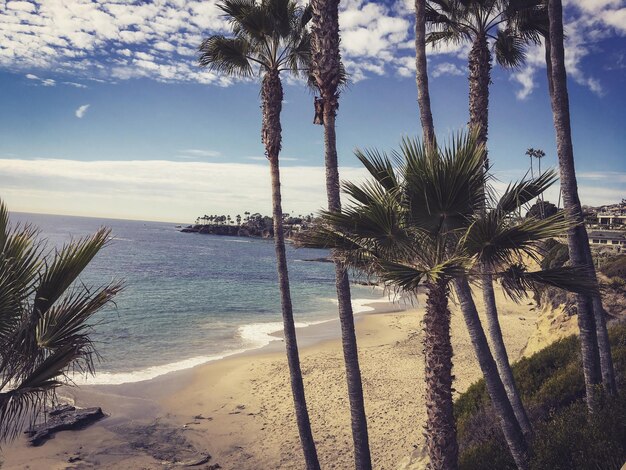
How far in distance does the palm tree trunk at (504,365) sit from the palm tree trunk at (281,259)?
14.2 ft

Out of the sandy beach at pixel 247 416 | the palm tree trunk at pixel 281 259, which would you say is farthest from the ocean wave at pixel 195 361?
the palm tree trunk at pixel 281 259

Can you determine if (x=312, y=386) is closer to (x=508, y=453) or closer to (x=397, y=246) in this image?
(x=508, y=453)

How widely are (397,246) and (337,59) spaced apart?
4.11 metres

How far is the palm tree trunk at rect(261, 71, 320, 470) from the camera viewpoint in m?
10.2

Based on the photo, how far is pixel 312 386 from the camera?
64.0 ft

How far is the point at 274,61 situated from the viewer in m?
11.0

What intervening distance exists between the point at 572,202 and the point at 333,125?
14.8 feet

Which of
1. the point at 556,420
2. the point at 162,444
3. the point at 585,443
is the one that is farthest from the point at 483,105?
the point at 162,444

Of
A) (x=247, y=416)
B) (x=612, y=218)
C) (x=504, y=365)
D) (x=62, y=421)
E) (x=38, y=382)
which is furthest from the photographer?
(x=612, y=218)

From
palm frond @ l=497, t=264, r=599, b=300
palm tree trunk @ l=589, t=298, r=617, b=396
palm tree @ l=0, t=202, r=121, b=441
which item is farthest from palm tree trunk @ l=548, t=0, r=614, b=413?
palm tree @ l=0, t=202, r=121, b=441

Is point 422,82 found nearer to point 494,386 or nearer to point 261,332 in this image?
point 494,386

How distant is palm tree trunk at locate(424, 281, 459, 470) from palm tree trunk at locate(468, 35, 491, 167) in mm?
5915

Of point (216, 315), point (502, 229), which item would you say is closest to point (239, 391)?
point (502, 229)

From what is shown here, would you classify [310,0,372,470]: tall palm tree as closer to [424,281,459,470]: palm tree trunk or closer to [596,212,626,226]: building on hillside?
[424,281,459,470]: palm tree trunk
